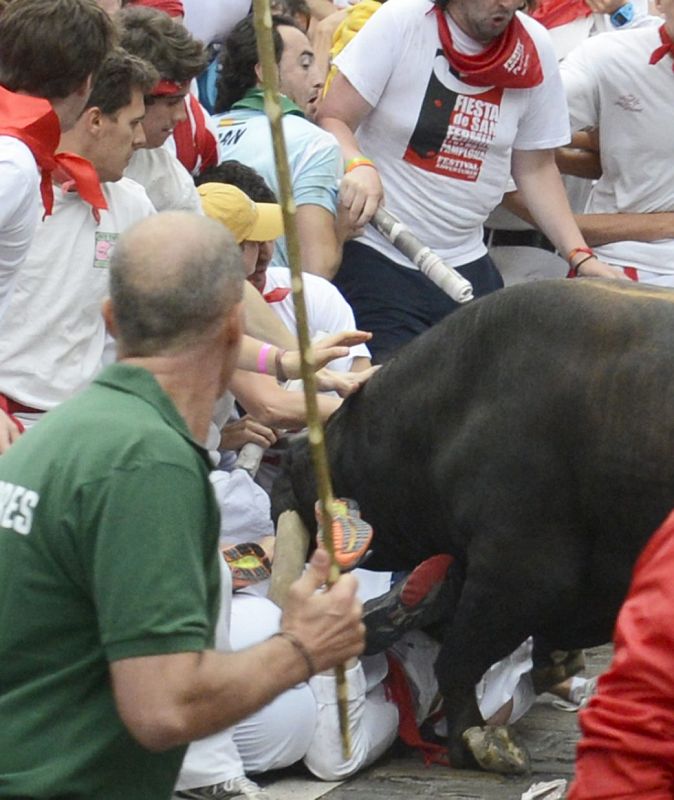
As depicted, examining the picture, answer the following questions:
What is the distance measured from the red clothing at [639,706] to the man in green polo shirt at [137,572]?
53 centimetres

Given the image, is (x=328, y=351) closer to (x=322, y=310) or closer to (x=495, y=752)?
(x=322, y=310)

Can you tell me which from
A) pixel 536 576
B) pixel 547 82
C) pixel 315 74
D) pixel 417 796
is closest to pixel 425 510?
pixel 536 576

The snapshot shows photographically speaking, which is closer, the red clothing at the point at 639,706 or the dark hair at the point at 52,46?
the red clothing at the point at 639,706

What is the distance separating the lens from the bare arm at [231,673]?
8.07ft

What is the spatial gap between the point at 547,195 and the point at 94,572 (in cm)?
469

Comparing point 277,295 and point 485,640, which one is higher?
point 277,295

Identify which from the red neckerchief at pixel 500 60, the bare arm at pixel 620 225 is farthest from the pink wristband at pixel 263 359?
the bare arm at pixel 620 225

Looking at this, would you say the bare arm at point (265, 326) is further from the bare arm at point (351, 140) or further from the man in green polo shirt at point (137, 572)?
the man in green polo shirt at point (137, 572)

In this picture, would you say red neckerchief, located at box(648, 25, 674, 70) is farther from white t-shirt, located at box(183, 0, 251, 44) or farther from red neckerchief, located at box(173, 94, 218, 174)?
red neckerchief, located at box(173, 94, 218, 174)

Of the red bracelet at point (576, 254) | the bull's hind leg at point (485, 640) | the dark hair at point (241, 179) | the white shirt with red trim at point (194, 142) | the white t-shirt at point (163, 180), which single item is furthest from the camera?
the red bracelet at point (576, 254)

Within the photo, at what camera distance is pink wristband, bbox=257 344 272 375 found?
16.0 feet

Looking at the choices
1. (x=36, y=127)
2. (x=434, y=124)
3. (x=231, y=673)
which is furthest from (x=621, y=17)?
(x=231, y=673)

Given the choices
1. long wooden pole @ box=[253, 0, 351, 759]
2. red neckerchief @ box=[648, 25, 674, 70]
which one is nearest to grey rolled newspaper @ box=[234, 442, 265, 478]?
red neckerchief @ box=[648, 25, 674, 70]

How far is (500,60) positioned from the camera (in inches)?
255
